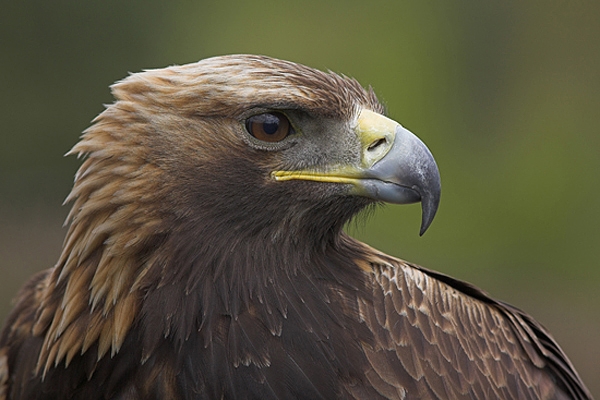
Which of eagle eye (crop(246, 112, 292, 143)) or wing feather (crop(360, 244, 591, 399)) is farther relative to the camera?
wing feather (crop(360, 244, 591, 399))

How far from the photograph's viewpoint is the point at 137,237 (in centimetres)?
292

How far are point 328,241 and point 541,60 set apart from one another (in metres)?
9.34

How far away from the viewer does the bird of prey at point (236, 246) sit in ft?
9.44

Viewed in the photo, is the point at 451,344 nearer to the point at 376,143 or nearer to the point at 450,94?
the point at 376,143

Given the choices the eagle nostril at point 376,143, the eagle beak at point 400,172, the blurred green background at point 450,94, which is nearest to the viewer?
the eagle beak at point 400,172

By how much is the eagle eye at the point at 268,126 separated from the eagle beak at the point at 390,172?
13cm

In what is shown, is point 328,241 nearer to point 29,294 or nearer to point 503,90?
point 29,294

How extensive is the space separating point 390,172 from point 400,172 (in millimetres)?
35

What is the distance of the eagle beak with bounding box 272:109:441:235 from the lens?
111 inches

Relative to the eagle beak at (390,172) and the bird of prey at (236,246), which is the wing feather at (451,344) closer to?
the bird of prey at (236,246)

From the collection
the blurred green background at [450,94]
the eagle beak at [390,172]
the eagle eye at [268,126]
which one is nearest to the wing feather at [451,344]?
the eagle beak at [390,172]

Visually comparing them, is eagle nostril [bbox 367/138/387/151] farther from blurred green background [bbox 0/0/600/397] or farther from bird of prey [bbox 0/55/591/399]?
blurred green background [bbox 0/0/600/397]

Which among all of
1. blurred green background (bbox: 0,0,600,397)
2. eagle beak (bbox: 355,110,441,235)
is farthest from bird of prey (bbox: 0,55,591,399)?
blurred green background (bbox: 0,0,600,397)

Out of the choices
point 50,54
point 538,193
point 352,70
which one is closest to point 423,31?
point 352,70
